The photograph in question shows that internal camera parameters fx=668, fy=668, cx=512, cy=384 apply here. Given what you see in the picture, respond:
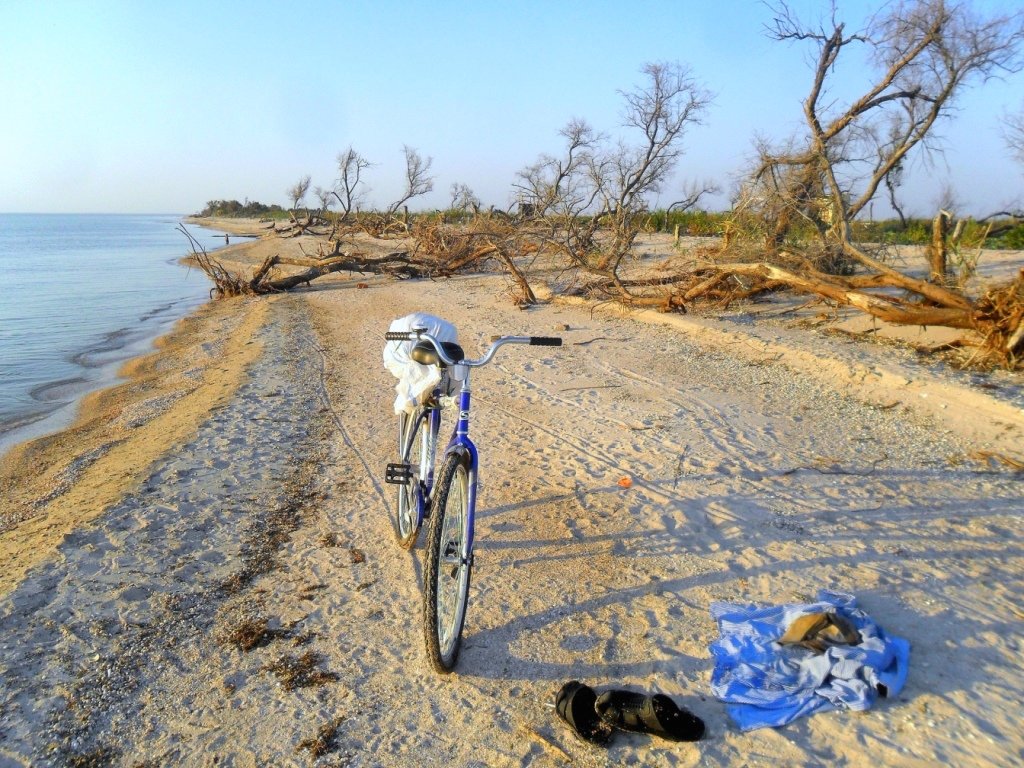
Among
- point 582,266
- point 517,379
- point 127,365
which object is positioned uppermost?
point 582,266

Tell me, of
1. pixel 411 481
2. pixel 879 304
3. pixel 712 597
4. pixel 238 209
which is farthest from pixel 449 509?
pixel 238 209

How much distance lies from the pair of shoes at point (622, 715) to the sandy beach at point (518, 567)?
5 centimetres

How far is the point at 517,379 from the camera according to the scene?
301 inches

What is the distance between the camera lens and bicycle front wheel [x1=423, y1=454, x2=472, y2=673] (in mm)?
2604

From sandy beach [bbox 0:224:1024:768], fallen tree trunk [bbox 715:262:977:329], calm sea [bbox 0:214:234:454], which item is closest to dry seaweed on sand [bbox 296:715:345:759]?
sandy beach [bbox 0:224:1024:768]

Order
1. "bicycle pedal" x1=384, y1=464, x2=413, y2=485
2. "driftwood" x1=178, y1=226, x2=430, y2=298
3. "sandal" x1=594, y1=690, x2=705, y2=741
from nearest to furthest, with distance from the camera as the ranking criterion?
"sandal" x1=594, y1=690, x2=705, y2=741
"bicycle pedal" x1=384, y1=464, x2=413, y2=485
"driftwood" x1=178, y1=226, x2=430, y2=298

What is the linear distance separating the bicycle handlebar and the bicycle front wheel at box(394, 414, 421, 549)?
55 centimetres

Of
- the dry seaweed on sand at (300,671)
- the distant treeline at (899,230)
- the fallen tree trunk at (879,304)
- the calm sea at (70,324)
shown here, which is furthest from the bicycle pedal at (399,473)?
the distant treeline at (899,230)

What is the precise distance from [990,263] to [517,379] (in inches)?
495

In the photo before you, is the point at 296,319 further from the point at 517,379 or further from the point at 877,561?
the point at 877,561

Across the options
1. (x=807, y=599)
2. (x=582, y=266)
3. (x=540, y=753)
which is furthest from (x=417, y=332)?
(x=582, y=266)

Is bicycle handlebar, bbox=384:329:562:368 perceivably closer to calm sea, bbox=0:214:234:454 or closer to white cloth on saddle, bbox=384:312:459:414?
white cloth on saddle, bbox=384:312:459:414

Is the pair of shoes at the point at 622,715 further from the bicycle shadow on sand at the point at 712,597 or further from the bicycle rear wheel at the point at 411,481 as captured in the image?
the bicycle rear wheel at the point at 411,481

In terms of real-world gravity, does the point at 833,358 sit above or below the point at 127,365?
above
